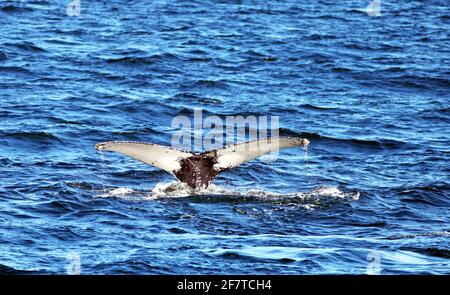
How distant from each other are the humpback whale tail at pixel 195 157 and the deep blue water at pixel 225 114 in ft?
1.12

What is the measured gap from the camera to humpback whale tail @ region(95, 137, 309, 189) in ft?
52.9

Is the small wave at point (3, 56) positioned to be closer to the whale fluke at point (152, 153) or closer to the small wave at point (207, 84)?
the small wave at point (207, 84)

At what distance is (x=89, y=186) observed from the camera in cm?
1762

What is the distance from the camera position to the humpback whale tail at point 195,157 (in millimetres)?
16125

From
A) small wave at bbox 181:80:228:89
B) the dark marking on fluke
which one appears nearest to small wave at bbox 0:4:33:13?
small wave at bbox 181:80:228:89

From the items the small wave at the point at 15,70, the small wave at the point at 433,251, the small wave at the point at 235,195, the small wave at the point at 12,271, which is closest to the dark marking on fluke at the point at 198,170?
the small wave at the point at 235,195

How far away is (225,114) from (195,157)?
805 centimetres

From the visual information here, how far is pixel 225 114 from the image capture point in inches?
971

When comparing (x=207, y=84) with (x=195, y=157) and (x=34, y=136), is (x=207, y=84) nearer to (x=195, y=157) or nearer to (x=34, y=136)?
(x=34, y=136)

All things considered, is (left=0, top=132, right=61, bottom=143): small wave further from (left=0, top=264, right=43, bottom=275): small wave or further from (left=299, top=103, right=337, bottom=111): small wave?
(left=0, top=264, right=43, bottom=275): small wave

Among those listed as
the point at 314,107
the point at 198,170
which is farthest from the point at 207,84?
the point at 198,170

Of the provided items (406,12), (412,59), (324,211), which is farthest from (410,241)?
(406,12)

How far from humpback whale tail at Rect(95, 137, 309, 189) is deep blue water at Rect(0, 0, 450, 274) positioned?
343mm
